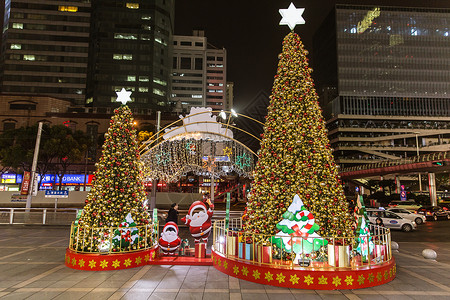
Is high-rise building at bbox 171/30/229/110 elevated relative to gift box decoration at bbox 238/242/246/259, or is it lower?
elevated

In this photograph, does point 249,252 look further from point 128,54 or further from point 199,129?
point 128,54

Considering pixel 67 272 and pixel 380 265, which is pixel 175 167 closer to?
pixel 67 272

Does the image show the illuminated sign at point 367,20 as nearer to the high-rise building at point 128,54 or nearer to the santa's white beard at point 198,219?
the high-rise building at point 128,54

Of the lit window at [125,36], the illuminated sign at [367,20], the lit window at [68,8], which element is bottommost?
the lit window at [125,36]

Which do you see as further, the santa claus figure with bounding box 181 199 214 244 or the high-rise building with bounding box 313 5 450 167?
the high-rise building with bounding box 313 5 450 167

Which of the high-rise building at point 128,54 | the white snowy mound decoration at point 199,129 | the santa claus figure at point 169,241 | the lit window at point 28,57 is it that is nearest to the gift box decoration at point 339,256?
the santa claus figure at point 169,241

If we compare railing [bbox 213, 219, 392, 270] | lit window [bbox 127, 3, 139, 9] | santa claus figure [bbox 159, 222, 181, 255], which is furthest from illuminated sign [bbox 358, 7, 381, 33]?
santa claus figure [bbox 159, 222, 181, 255]

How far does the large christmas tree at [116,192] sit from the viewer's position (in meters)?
8.79

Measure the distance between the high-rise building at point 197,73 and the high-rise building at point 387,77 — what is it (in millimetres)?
44516

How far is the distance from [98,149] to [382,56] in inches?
3253

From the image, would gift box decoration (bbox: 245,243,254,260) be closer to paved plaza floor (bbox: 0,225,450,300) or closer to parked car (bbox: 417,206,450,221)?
paved plaza floor (bbox: 0,225,450,300)

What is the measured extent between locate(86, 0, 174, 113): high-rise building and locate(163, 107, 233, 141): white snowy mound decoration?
63089mm

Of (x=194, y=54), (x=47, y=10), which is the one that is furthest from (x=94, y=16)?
(x=194, y=54)

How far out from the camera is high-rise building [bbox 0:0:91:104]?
2721 inches
